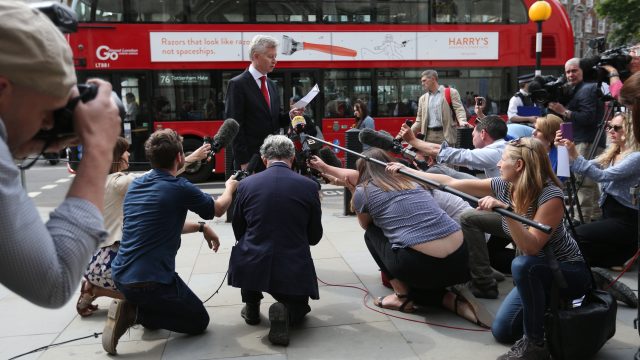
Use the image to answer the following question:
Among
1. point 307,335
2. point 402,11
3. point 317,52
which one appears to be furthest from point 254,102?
point 402,11

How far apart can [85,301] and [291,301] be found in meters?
1.66

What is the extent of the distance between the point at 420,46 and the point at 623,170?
8.14m

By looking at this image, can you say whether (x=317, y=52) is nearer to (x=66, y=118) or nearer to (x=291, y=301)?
(x=291, y=301)

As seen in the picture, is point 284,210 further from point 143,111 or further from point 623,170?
point 143,111

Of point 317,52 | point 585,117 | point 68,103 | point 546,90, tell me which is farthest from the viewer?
point 317,52

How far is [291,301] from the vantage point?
3.61 metres

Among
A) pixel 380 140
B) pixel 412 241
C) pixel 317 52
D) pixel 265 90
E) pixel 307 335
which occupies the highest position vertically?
pixel 317 52

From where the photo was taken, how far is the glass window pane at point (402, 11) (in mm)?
11406

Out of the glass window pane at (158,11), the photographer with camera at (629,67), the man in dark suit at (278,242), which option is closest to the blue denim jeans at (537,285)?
the man in dark suit at (278,242)

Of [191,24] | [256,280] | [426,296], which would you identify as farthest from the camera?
[191,24]

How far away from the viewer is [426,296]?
13.1 feet

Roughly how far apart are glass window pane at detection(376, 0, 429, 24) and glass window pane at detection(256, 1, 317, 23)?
1.48m

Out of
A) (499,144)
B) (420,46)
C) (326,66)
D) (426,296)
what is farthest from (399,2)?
Answer: (426,296)

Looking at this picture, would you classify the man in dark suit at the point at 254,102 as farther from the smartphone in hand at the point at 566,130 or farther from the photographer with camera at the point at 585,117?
the photographer with camera at the point at 585,117
